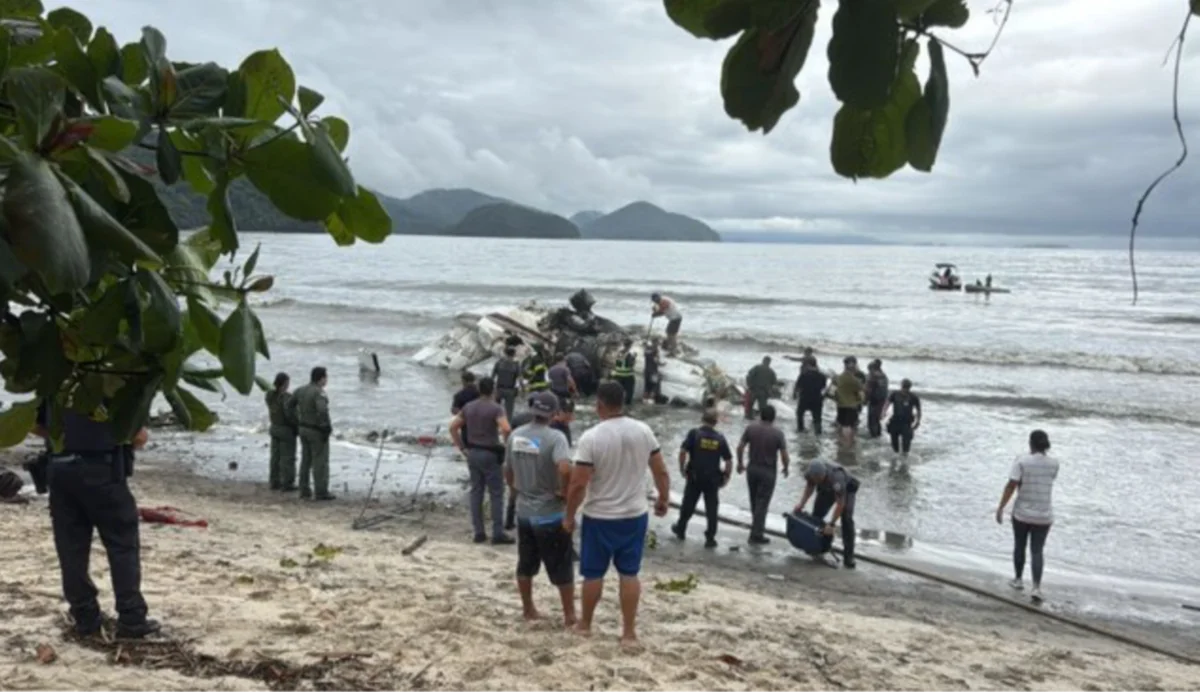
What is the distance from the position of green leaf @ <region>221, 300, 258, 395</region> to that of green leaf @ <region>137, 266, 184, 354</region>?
8 cm

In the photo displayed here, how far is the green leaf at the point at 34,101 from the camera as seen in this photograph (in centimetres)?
125

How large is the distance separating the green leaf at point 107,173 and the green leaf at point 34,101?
2.4 inches

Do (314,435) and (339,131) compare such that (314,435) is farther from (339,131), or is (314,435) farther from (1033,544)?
(339,131)

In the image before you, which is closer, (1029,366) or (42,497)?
(42,497)

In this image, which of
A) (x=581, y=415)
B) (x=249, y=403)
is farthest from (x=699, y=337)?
(x=249, y=403)

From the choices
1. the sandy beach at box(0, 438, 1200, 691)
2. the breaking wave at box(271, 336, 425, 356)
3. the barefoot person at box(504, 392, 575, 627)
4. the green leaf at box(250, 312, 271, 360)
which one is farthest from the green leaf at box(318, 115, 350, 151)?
the breaking wave at box(271, 336, 425, 356)

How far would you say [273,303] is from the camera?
48656 mm

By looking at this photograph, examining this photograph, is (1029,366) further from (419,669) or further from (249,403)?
(419,669)

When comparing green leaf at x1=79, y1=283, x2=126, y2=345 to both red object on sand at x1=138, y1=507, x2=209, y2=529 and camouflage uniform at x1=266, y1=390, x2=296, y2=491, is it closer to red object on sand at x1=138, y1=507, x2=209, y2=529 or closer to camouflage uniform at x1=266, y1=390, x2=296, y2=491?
red object on sand at x1=138, y1=507, x2=209, y2=529

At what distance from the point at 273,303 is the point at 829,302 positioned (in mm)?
31534

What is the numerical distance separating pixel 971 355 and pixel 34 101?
34915 mm

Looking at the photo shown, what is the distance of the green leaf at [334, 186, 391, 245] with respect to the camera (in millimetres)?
1786

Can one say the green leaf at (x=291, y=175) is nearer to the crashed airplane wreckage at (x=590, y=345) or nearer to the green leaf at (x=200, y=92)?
the green leaf at (x=200, y=92)

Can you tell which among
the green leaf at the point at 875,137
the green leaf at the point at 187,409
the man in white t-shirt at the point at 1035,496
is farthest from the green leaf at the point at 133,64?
the man in white t-shirt at the point at 1035,496
